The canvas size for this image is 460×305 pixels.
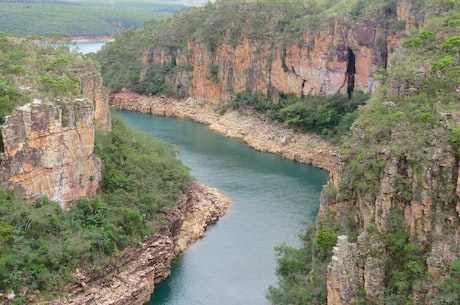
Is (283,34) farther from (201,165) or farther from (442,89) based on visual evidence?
(442,89)

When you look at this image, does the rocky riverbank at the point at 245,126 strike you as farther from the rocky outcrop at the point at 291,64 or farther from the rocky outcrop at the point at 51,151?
the rocky outcrop at the point at 51,151

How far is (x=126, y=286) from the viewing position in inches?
1001

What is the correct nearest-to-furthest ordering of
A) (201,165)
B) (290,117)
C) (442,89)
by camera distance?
(442,89), (201,165), (290,117)

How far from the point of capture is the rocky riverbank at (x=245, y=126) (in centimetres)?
4600

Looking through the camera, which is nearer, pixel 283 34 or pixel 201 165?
pixel 201 165

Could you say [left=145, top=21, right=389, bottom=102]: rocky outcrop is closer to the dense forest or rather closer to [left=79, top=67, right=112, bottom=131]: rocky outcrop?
the dense forest

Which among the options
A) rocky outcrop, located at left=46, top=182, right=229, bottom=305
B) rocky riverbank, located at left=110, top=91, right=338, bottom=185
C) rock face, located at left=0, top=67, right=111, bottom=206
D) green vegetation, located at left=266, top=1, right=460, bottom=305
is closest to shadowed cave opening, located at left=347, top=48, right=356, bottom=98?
rocky riverbank, located at left=110, top=91, right=338, bottom=185

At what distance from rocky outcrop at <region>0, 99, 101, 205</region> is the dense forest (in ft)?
1.54

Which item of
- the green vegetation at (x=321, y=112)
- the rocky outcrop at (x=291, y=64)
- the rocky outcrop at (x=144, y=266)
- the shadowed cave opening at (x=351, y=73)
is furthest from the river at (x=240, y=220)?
the shadowed cave opening at (x=351, y=73)

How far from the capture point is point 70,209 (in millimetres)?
26562

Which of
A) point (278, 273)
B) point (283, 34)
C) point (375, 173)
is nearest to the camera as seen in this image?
point (375, 173)

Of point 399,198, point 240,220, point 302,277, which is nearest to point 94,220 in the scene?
point 302,277

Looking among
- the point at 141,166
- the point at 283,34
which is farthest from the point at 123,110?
the point at 141,166

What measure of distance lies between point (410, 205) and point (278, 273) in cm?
712
